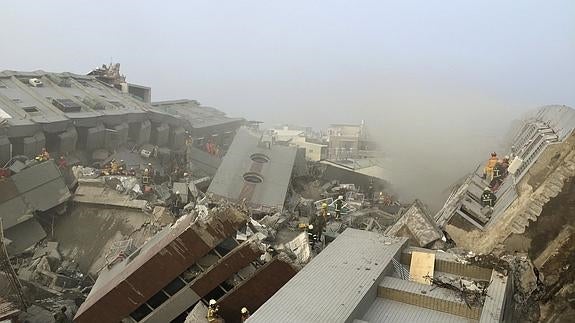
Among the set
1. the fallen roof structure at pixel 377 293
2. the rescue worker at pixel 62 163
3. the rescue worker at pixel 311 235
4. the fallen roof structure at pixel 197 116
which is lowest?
the fallen roof structure at pixel 197 116

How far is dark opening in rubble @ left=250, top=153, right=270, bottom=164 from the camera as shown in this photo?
20.1 metres

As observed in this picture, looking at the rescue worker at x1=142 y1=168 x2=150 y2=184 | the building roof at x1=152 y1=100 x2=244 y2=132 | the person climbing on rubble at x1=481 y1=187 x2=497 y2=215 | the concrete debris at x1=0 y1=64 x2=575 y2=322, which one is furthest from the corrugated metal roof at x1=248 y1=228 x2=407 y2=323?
the building roof at x1=152 y1=100 x2=244 y2=132

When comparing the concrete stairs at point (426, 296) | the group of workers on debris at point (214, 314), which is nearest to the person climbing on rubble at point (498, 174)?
the concrete stairs at point (426, 296)

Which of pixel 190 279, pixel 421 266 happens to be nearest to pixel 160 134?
pixel 190 279

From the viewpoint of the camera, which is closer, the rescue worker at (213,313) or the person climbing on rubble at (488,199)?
the rescue worker at (213,313)

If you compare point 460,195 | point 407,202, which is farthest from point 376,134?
point 460,195

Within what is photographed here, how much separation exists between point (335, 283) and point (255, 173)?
11801mm

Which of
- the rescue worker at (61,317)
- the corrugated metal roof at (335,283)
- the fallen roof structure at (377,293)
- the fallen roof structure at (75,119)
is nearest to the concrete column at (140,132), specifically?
the fallen roof structure at (75,119)

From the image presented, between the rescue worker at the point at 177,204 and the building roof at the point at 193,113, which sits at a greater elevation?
the rescue worker at the point at 177,204

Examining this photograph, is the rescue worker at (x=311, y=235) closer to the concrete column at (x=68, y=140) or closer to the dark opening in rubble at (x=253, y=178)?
the dark opening in rubble at (x=253, y=178)

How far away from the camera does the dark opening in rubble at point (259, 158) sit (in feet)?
66.0

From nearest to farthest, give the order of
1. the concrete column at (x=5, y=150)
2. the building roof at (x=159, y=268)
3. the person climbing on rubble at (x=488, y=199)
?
the building roof at (x=159, y=268)
the person climbing on rubble at (x=488, y=199)
the concrete column at (x=5, y=150)

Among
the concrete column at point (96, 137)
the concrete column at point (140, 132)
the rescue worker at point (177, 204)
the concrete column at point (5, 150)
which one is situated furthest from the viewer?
the concrete column at point (140, 132)

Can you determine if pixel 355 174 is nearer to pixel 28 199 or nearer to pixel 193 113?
pixel 28 199
